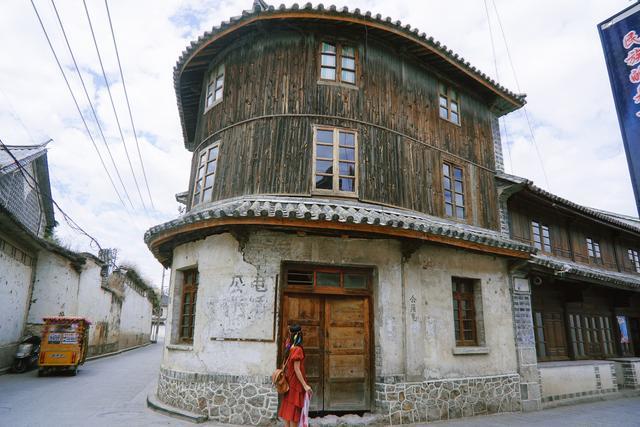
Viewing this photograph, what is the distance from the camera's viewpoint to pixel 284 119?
1030cm

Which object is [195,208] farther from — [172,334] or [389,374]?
[389,374]

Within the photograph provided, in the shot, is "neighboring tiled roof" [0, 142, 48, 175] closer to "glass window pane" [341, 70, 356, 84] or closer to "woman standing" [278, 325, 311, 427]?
"glass window pane" [341, 70, 356, 84]

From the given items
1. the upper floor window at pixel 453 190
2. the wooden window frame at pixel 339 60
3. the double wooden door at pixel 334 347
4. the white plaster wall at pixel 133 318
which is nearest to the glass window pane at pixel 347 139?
the wooden window frame at pixel 339 60

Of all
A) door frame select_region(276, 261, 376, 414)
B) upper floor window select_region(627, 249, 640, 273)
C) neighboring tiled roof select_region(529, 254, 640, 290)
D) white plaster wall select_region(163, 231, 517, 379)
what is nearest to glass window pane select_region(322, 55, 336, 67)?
white plaster wall select_region(163, 231, 517, 379)

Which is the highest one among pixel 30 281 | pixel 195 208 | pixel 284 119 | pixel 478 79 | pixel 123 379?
pixel 478 79

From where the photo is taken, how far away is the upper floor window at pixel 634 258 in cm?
2002

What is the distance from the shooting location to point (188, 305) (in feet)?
34.0

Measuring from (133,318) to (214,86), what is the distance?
1030 inches

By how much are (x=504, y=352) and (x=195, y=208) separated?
28.8 feet

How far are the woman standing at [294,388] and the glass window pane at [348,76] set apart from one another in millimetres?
6669

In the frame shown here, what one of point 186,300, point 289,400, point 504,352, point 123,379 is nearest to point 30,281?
point 123,379

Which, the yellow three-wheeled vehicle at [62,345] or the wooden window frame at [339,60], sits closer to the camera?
the wooden window frame at [339,60]

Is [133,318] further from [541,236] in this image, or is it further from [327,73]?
[541,236]

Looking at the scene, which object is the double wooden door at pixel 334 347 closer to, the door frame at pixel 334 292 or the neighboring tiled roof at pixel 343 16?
the door frame at pixel 334 292
